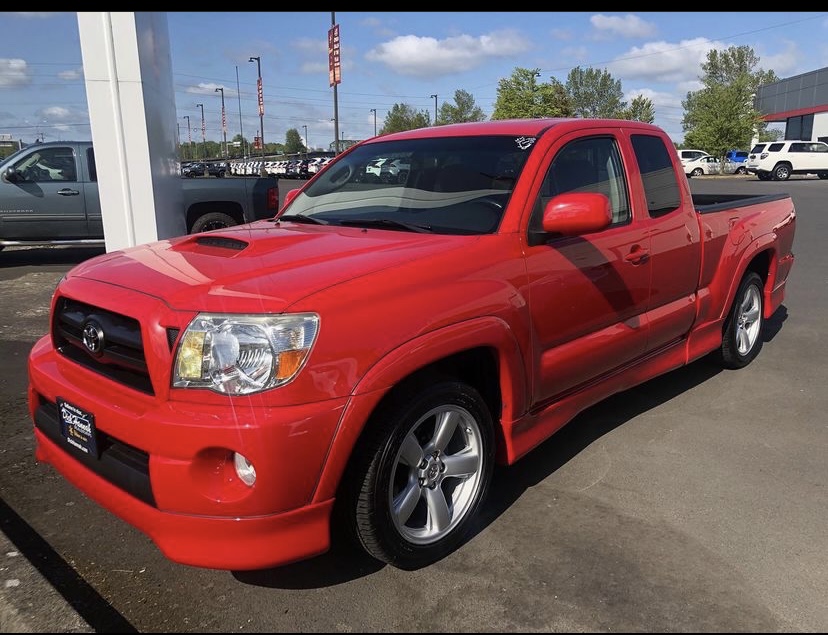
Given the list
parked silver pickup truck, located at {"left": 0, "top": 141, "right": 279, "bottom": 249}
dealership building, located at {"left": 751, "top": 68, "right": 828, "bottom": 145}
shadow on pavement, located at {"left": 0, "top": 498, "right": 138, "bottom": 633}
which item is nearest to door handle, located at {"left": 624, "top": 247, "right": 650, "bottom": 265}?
shadow on pavement, located at {"left": 0, "top": 498, "right": 138, "bottom": 633}

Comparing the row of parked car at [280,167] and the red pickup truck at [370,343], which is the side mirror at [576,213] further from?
the row of parked car at [280,167]

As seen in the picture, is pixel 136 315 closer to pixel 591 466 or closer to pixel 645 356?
pixel 591 466

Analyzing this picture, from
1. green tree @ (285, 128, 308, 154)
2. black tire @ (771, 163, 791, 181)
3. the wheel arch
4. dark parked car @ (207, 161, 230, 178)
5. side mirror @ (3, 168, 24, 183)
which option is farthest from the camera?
green tree @ (285, 128, 308, 154)

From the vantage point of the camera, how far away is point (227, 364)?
2172 mm

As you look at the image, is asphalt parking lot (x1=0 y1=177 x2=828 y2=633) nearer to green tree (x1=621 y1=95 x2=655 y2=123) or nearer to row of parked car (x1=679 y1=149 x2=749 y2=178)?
row of parked car (x1=679 y1=149 x2=749 y2=178)

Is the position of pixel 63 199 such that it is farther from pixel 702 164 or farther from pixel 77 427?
pixel 702 164

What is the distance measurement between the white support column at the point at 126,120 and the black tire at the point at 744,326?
5455 mm

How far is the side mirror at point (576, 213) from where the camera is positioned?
9.51ft

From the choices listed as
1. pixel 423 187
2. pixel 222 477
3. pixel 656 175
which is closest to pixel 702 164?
pixel 656 175

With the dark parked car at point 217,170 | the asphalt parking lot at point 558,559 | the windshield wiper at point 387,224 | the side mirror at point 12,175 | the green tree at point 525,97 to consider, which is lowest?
the asphalt parking lot at point 558,559

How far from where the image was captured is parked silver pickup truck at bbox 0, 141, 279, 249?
9.84m

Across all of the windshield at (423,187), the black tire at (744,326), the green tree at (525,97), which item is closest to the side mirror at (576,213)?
the windshield at (423,187)

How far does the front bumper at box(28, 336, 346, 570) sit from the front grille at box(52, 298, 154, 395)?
0.10 meters

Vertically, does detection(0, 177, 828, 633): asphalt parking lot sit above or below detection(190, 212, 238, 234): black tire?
below
